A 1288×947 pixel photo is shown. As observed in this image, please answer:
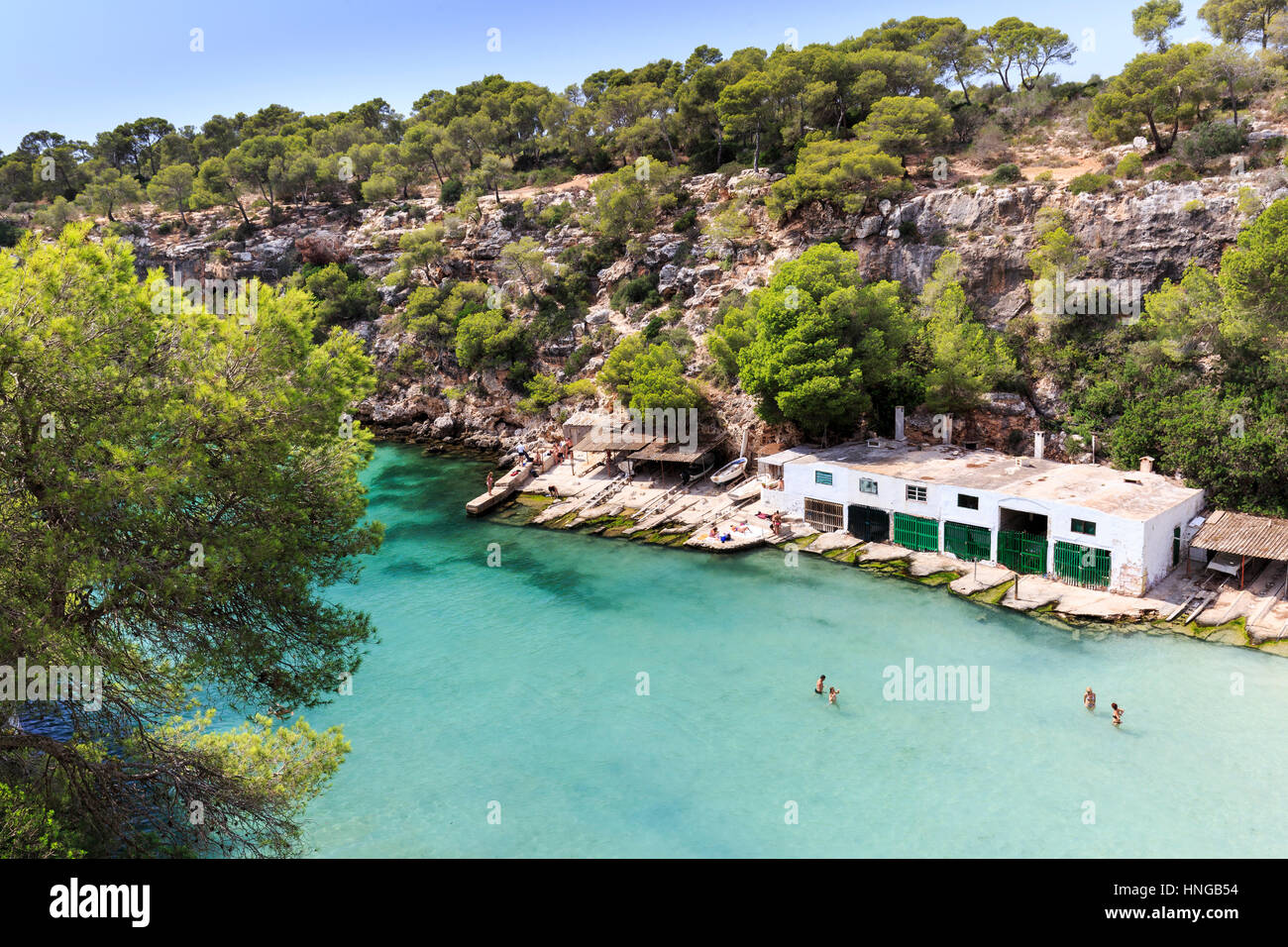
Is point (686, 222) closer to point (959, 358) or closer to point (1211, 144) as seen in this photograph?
point (959, 358)

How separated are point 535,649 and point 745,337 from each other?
22780 mm

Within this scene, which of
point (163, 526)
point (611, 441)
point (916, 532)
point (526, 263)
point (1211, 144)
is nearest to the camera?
point (163, 526)

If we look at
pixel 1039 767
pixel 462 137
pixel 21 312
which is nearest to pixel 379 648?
pixel 21 312

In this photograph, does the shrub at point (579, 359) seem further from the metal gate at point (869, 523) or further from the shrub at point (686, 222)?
the metal gate at point (869, 523)

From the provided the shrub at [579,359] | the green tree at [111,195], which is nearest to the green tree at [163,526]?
the shrub at [579,359]

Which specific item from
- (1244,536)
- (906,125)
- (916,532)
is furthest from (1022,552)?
(906,125)

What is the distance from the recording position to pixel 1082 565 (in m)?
29.7

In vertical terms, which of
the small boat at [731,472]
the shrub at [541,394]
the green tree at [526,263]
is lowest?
the small boat at [731,472]

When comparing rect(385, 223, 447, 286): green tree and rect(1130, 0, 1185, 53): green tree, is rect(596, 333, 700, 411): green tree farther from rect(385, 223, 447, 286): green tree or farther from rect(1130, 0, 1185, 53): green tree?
rect(1130, 0, 1185, 53): green tree

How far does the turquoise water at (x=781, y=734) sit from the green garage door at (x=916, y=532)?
289 centimetres

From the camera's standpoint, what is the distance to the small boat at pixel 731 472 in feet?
142

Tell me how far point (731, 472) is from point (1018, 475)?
581 inches

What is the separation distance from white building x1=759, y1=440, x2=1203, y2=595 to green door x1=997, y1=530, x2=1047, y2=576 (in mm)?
40

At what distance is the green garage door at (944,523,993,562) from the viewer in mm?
32375
